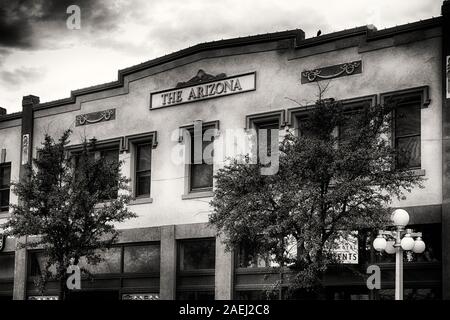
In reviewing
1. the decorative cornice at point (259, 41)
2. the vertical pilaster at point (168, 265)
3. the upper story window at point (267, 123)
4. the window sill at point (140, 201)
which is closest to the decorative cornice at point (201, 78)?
the decorative cornice at point (259, 41)

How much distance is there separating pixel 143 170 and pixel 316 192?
10.2 meters

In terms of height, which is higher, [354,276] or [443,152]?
[443,152]

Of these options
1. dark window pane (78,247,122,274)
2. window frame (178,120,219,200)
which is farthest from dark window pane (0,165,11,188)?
window frame (178,120,219,200)

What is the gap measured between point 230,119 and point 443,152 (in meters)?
6.76

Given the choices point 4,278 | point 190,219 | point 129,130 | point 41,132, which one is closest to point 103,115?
point 129,130

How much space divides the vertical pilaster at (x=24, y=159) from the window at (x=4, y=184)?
4.02 ft

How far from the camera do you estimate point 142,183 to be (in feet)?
78.6

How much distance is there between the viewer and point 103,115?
25.1m

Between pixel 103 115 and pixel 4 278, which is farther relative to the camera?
pixel 4 278

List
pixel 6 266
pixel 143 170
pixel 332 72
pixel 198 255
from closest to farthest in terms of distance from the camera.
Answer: pixel 332 72 < pixel 198 255 < pixel 143 170 < pixel 6 266

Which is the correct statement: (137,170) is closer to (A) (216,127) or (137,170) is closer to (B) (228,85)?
(A) (216,127)

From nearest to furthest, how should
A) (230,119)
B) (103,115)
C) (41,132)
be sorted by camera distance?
(230,119) < (103,115) < (41,132)

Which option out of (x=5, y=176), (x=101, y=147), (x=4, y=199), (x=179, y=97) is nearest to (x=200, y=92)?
(x=179, y=97)

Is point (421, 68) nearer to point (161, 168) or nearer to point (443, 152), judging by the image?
point (443, 152)
